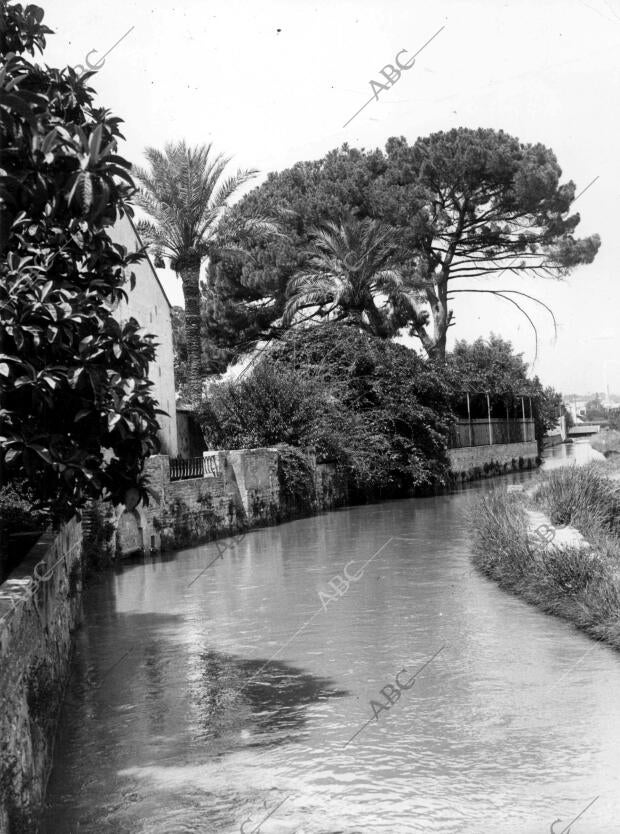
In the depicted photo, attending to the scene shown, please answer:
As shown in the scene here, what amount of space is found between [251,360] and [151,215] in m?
11.7

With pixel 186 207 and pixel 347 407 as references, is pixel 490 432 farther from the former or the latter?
pixel 186 207

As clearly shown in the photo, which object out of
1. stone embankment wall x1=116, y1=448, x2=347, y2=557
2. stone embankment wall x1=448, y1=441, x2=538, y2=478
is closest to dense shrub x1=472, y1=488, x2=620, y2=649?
stone embankment wall x1=116, y1=448, x2=347, y2=557

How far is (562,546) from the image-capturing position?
39.6 feet

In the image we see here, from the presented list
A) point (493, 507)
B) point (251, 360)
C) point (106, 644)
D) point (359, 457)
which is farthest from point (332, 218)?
point (106, 644)

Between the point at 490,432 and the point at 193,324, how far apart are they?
1860cm

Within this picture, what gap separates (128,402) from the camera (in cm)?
667

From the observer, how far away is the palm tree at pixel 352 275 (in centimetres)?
3412

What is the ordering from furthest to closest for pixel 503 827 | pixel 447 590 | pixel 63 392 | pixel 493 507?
pixel 493 507
pixel 447 590
pixel 63 392
pixel 503 827

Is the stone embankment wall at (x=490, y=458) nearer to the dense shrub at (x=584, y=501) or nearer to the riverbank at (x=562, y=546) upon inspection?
→ the dense shrub at (x=584, y=501)

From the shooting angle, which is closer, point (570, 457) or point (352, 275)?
point (352, 275)

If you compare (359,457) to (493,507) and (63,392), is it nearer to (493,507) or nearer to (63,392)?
(493,507)

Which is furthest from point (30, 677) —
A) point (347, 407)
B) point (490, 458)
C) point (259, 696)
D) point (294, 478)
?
point (490, 458)

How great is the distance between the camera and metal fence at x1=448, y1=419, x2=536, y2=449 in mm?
39000

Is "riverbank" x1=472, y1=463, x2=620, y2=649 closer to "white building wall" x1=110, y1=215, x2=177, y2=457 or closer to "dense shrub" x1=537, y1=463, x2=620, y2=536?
"dense shrub" x1=537, y1=463, x2=620, y2=536
